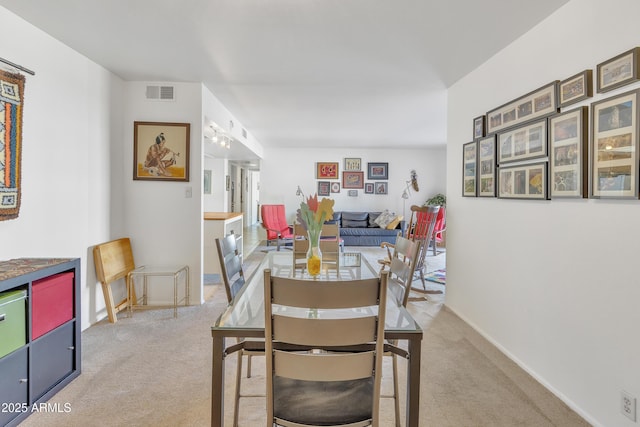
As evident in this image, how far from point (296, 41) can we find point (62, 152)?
6.84 feet

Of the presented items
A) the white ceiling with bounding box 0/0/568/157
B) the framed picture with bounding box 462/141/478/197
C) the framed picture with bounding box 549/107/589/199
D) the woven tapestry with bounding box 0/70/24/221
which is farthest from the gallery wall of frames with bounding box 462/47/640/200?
the woven tapestry with bounding box 0/70/24/221

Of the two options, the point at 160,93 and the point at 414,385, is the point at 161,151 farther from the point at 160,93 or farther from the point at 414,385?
the point at 414,385

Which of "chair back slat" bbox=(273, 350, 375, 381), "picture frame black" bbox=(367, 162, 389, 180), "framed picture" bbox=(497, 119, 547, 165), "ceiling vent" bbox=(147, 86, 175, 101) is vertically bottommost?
"chair back slat" bbox=(273, 350, 375, 381)

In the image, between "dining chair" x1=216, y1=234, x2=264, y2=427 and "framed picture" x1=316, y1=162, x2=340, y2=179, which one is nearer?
"dining chair" x1=216, y1=234, x2=264, y2=427

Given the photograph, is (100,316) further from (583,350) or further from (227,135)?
(583,350)

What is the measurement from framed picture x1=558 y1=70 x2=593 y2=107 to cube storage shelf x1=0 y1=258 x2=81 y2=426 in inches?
128

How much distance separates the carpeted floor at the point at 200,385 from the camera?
6.01 feet

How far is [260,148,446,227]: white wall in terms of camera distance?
8.55 meters

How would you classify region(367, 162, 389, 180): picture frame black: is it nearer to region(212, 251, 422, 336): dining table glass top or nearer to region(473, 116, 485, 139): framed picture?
region(473, 116, 485, 139): framed picture

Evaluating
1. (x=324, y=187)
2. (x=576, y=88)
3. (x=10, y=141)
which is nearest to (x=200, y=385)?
(x=10, y=141)

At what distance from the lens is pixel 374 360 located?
119 centimetres

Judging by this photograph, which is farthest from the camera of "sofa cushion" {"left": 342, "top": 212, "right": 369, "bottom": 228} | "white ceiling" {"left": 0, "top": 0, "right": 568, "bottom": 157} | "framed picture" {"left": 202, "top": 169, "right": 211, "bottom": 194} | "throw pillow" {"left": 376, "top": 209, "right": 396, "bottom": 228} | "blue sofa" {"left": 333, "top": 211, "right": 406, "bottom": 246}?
"framed picture" {"left": 202, "top": 169, "right": 211, "bottom": 194}

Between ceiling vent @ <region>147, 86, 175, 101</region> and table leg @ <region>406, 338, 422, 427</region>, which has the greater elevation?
ceiling vent @ <region>147, 86, 175, 101</region>

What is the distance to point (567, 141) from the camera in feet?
6.55
